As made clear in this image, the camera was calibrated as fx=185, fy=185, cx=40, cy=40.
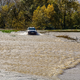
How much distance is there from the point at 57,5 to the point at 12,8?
61.3 ft

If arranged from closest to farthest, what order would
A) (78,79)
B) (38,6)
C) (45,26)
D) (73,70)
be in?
(78,79) → (73,70) → (45,26) → (38,6)

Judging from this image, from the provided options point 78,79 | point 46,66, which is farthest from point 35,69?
point 78,79

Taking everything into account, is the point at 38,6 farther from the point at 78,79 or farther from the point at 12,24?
the point at 78,79

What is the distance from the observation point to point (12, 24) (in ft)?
249

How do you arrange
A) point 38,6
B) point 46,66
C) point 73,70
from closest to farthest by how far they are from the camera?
point 73,70, point 46,66, point 38,6

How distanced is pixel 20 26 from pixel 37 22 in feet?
31.0

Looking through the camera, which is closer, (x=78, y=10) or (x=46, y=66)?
(x=46, y=66)

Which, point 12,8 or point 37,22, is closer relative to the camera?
point 37,22

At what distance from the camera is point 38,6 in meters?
72.5

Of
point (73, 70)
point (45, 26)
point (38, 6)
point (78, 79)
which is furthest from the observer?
point (38, 6)

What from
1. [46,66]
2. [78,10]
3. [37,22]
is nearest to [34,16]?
[37,22]

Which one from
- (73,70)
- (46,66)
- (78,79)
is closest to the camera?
(78,79)

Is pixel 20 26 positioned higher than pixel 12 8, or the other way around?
pixel 12 8

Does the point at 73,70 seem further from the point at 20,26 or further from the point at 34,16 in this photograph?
the point at 20,26
